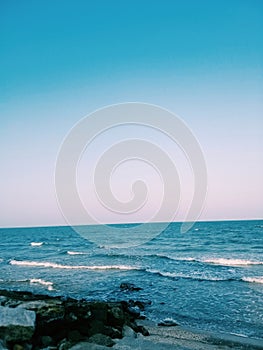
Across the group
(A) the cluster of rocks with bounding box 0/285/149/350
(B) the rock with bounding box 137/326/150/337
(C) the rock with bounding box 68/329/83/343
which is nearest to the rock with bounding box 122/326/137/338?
(A) the cluster of rocks with bounding box 0/285/149/350

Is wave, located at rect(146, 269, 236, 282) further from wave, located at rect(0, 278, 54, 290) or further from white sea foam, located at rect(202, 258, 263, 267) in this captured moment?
wave, located at rect(0, 278, 54, 290)

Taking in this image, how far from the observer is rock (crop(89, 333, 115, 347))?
8019mm

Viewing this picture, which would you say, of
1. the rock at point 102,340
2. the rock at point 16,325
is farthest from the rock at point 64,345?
the rock at point 16,325

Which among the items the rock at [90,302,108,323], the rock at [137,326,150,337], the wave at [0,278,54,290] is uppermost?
the rock at [90,302,108,323]

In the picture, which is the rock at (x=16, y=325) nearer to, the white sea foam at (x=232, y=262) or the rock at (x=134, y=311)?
the rock at (x=134, y=311)

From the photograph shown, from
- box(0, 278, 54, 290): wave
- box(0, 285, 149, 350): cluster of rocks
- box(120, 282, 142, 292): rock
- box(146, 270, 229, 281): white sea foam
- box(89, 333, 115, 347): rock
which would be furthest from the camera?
box(0, 278, 54, 290): wave

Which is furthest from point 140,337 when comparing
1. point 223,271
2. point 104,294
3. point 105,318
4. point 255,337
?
point 223,271

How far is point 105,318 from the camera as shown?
9.45 m

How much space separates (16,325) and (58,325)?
1.49 meters

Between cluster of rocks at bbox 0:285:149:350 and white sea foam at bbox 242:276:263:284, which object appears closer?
cluster of rocks at bbox 0:285:149:350

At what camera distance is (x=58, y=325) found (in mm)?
8641

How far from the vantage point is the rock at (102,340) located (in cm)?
802

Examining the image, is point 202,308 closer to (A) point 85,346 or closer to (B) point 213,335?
(B) point 213,335

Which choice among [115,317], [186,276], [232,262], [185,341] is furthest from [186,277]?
[115,317]
